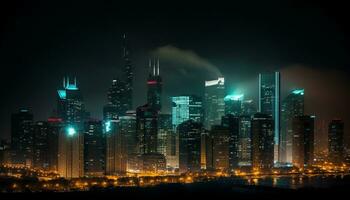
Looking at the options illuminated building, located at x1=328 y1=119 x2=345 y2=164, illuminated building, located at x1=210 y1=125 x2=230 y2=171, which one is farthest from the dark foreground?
illuminated building, located at x1=328 y1=119 x2=345 y2=164

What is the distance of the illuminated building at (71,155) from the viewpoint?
24.4 m

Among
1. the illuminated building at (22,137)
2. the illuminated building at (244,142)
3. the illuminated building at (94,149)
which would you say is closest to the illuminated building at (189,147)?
the illuminated building at (244,142)

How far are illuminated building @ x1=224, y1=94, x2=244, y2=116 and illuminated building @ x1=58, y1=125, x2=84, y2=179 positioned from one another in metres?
9.81

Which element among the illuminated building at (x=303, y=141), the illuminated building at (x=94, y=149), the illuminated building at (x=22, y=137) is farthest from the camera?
the illuminated building at (x=22, y=137)

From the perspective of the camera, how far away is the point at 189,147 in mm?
26312

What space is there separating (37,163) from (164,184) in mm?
7731

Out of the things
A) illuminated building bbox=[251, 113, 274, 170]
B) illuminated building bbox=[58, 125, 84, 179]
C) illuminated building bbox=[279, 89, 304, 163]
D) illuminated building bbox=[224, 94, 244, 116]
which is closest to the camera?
illuminated building bbox=[58, 125, 84, 179]

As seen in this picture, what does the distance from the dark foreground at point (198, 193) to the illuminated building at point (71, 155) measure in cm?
431

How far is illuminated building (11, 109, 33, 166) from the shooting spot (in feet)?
94.9

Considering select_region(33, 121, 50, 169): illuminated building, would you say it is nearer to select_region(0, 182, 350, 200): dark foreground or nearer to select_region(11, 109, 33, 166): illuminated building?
select_region(11, 109, 33, 166): illuminated building

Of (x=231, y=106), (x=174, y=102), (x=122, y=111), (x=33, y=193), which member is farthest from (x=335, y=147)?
(x=33, y=193)

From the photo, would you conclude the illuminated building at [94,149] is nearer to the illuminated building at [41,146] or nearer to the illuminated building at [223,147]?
the illuminated building at [41,146]

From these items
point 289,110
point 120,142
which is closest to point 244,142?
point 289,110

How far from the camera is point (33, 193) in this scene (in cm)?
1911
